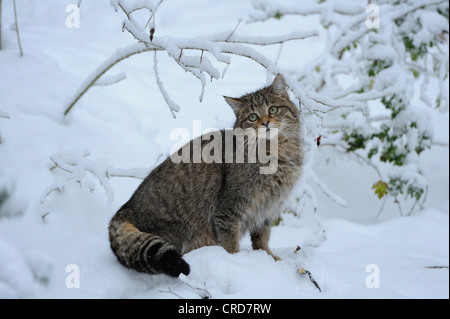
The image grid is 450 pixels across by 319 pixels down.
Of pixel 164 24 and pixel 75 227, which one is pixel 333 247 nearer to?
pixel 75 227

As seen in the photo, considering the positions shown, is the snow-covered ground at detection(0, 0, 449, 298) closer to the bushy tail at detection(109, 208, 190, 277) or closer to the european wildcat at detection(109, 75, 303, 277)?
the bushy tail at detection(109, 208, 190, 277)

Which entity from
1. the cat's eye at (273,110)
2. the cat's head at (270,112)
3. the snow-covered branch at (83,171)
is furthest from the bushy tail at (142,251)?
the cat's eye at (273,110)

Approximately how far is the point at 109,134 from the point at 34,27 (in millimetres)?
3065

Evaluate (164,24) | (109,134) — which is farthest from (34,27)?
(109,134)

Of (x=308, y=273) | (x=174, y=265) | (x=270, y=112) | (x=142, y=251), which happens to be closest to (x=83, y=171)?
(x=142, y=251)

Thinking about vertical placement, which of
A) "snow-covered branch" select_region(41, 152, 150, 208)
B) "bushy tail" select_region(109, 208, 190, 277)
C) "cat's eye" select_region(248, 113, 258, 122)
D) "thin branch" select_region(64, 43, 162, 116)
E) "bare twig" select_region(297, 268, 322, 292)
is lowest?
"bare twig" select_region(297, 268, 322, 292)

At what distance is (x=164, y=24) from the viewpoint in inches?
266

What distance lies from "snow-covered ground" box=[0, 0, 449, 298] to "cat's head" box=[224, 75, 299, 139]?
655 millimetres

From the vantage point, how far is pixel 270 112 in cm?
269

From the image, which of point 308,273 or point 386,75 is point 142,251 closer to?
point 308,273

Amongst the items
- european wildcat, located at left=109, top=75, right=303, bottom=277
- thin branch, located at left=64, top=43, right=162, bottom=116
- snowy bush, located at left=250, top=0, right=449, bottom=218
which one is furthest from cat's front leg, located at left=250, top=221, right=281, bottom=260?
snowy bush, located at left=250, top=0, right=449, bottom=218

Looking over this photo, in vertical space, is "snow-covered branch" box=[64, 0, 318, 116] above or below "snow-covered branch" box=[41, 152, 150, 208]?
above

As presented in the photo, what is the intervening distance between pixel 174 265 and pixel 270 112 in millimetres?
1233

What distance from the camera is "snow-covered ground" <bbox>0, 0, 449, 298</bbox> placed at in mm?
1976
